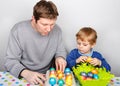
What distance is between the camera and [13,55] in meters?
1.75

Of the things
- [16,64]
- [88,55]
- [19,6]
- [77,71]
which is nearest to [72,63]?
[88,55]

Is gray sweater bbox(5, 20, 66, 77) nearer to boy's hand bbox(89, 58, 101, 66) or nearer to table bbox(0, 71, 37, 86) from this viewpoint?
table bbox(0, 71, 37, 86)

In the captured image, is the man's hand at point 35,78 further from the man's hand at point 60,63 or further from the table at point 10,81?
the man's hand at point 60,63

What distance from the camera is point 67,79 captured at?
146 centimetres

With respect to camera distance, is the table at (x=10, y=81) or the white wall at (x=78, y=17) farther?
the white wall at (x=78, y=17)

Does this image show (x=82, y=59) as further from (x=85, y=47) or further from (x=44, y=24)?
(x=44, y=24)

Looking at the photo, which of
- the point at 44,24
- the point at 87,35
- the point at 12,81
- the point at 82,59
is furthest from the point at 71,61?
the point at 12,81

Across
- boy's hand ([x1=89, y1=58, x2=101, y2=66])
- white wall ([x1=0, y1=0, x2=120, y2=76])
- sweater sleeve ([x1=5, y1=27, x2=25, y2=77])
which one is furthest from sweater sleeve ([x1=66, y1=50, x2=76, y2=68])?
sweater sleeve ([x1=5, y1=27, x2=25, y2=77])

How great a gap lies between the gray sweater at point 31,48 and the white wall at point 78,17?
0.64ft

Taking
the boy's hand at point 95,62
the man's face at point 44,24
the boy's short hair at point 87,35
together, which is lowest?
the boy's hand at point 95,62

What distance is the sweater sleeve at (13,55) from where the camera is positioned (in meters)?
1.66

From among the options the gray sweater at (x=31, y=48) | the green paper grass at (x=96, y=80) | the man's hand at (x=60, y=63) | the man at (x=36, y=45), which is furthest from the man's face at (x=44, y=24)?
the green paper grass at (x=96, y=80)

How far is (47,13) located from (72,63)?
17.4 inches

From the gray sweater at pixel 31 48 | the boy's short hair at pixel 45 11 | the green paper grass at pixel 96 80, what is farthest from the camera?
the gray sweater at pixel 31 48
